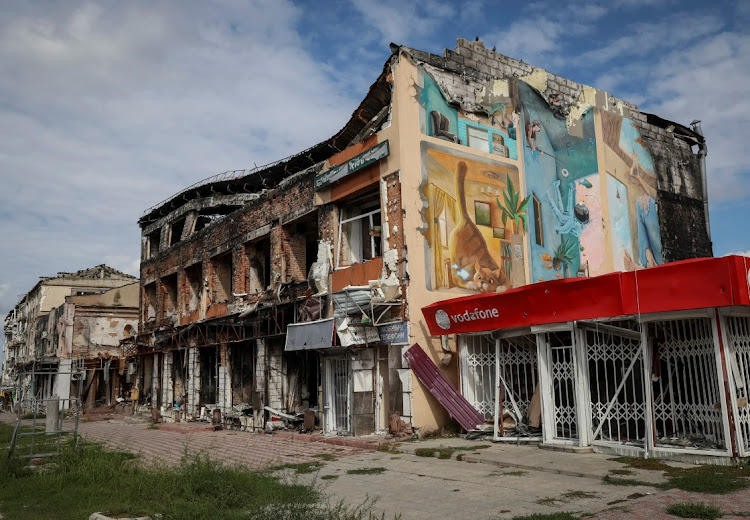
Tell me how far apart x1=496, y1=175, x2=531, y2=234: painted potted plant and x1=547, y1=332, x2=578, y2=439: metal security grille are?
4.76 metres

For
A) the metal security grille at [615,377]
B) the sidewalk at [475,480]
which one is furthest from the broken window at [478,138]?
the sidewalk at [475,480]

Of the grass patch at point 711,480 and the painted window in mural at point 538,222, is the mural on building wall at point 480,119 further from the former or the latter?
the grass patch at point 711,480

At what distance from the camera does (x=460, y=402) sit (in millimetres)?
13367

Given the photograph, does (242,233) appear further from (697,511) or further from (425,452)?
(697,511)

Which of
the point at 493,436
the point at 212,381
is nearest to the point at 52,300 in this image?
the point at 212,381

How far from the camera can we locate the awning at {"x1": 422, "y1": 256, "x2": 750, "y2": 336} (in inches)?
346

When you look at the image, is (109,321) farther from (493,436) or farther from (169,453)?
(493,436)

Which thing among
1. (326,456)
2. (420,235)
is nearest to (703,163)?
(420,235)

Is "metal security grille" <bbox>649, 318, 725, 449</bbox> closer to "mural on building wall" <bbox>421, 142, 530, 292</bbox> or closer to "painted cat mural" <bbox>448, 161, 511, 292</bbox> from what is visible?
"painted cat mural" <bbox>448, 161, 511, 292</bbox>

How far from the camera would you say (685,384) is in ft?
32.8

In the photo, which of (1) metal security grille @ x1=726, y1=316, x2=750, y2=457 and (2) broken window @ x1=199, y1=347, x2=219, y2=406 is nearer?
(1) metal security grille @ x1=726, y1=316, x2=750, y2=457

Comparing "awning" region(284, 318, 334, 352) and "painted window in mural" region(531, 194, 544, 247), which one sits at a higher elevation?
"painted window in mural" region(531, 194, 544, 247)

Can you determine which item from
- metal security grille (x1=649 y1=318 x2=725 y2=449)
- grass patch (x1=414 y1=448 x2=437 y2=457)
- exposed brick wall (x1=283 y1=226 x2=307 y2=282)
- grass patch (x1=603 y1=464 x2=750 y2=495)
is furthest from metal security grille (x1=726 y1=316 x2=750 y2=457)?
exposed brick wall (x1=283 y1=226 x2=307 y2=282)

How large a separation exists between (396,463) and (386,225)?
5.99m
